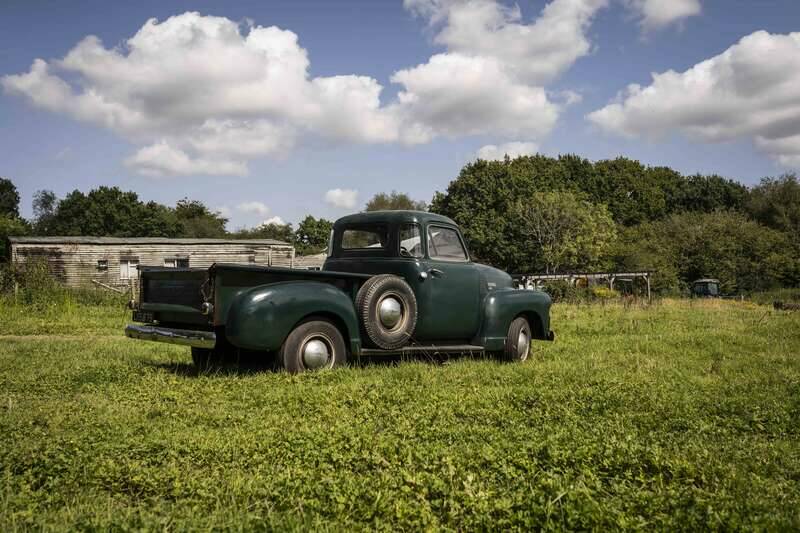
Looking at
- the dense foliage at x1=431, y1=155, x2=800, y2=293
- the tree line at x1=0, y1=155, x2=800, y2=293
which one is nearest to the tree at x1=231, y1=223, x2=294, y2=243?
the tree line at x1=0, y1=155, x2=800, y2=293

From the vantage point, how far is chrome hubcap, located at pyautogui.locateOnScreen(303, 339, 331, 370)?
715 centimetres

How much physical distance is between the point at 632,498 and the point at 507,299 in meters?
5.76

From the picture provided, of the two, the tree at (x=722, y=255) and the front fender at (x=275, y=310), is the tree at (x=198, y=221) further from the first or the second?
the front fender at (x=275, y=310)

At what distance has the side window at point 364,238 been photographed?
347 inches

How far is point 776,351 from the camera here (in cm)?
988

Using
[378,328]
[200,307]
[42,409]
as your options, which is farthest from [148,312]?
[378,328]

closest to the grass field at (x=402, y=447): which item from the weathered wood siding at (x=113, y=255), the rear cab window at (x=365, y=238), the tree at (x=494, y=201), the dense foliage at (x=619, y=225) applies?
the rear cab window at (x=365, y=238)

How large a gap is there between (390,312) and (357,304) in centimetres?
46

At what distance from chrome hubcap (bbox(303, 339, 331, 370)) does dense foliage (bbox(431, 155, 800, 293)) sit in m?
37.0

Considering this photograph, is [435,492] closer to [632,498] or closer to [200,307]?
[632,498]

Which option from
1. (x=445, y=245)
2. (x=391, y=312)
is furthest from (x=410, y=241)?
(x=391, y=312)

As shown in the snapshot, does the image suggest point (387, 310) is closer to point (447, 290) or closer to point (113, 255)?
point (447, 290)

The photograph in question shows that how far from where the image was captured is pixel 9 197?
267 ft

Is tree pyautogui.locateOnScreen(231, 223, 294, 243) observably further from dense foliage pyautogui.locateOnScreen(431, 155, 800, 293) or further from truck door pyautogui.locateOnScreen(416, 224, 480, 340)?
truck door pyautogui.locateOnScreen(416, 224, 480, 340)
